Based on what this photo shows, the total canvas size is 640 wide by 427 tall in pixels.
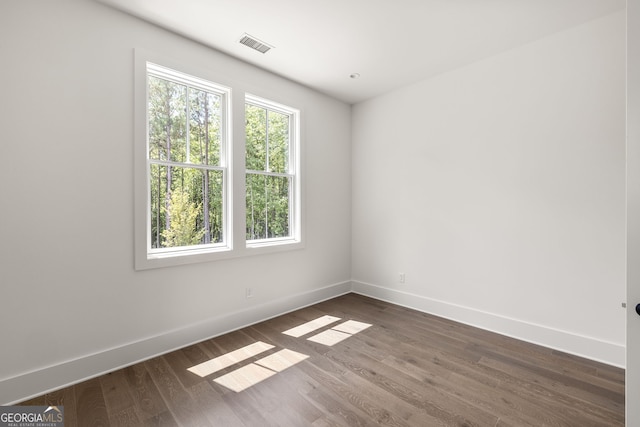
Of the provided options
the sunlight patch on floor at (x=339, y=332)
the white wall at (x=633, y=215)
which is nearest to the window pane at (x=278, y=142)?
the sunlight patch on floor at (x=339, y=332)

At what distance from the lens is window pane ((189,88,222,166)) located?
2.88 metres

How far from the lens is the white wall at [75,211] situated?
→ 1.92 meters

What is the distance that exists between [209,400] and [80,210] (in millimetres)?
1685

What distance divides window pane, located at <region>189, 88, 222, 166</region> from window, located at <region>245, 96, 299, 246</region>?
0.36m

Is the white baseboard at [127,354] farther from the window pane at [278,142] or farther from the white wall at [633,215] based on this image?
the white wall at [633,215]

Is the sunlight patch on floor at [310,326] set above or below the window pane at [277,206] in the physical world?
below

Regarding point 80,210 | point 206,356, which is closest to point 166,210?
point 80,210

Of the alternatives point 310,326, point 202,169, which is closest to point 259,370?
point 310,326

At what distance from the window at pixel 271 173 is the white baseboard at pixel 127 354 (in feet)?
2.62

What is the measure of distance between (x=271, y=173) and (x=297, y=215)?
65 cm

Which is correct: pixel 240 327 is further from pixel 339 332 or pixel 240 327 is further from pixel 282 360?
pixel 339 332

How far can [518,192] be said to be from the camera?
2.87 metres

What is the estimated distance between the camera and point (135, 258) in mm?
2391

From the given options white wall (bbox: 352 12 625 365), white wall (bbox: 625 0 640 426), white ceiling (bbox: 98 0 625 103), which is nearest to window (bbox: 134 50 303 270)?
white ceiling (bbox: 98 0 625 103)
